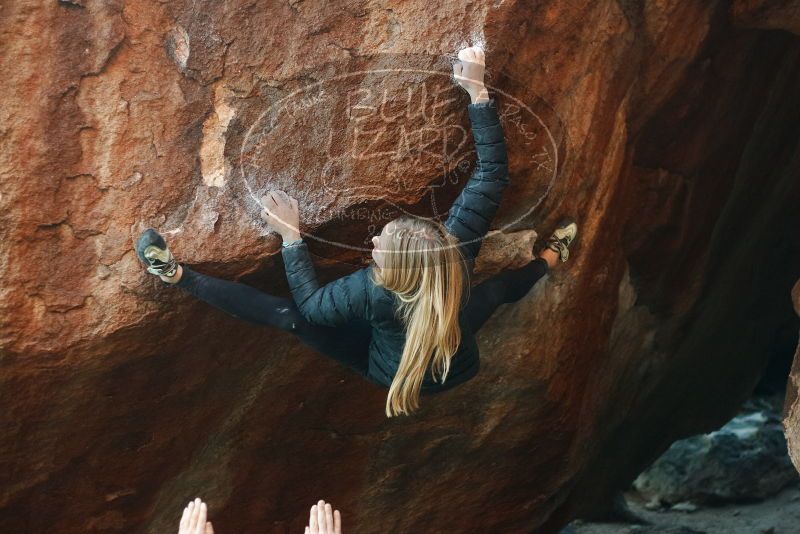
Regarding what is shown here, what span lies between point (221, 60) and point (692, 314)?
2940 millimetres

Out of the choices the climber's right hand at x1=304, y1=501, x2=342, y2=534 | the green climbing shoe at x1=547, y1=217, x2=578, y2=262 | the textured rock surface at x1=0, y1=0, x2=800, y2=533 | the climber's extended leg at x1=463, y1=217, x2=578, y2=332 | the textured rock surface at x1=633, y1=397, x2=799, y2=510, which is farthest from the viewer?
the textured rock surface at x1=633, y1=397, x2=799, y2=510

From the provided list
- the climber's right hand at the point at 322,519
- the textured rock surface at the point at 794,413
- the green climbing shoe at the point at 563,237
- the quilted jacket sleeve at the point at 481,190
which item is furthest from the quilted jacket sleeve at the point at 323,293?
the textured rock surface at the point at 794,413

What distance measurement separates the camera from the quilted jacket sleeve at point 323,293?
9.33 feet

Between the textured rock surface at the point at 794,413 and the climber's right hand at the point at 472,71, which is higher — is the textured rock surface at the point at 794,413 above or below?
below

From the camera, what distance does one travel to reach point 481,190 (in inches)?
114

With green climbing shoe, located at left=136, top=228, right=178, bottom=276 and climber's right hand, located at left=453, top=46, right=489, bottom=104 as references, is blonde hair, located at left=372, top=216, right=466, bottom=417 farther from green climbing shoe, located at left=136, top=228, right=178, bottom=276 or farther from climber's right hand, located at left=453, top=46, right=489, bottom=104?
green climbing shoe, located at left=136, top=228, right=178, bottom=276

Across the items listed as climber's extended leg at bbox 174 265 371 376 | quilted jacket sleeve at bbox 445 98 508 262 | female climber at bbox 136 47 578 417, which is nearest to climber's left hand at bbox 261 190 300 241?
female climber at bbox 136 47 578 417

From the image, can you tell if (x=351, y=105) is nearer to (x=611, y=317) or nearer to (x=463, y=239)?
(x=463, y=239)

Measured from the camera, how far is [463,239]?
289 cm

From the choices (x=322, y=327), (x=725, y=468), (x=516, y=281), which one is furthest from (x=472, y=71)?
(x=725, y=468)

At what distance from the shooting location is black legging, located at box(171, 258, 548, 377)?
2.88 m

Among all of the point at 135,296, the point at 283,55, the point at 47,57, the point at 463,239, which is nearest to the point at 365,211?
the point at 463,239

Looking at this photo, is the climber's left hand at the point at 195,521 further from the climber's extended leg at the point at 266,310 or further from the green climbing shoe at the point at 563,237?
the green climbing shoe at the point at 563,237

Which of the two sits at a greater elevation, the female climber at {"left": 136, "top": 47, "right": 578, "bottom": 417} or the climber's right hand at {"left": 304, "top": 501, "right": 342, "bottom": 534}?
the female climber at {"left": 136, "top": 47, "right": 578, "bottom": 417}
